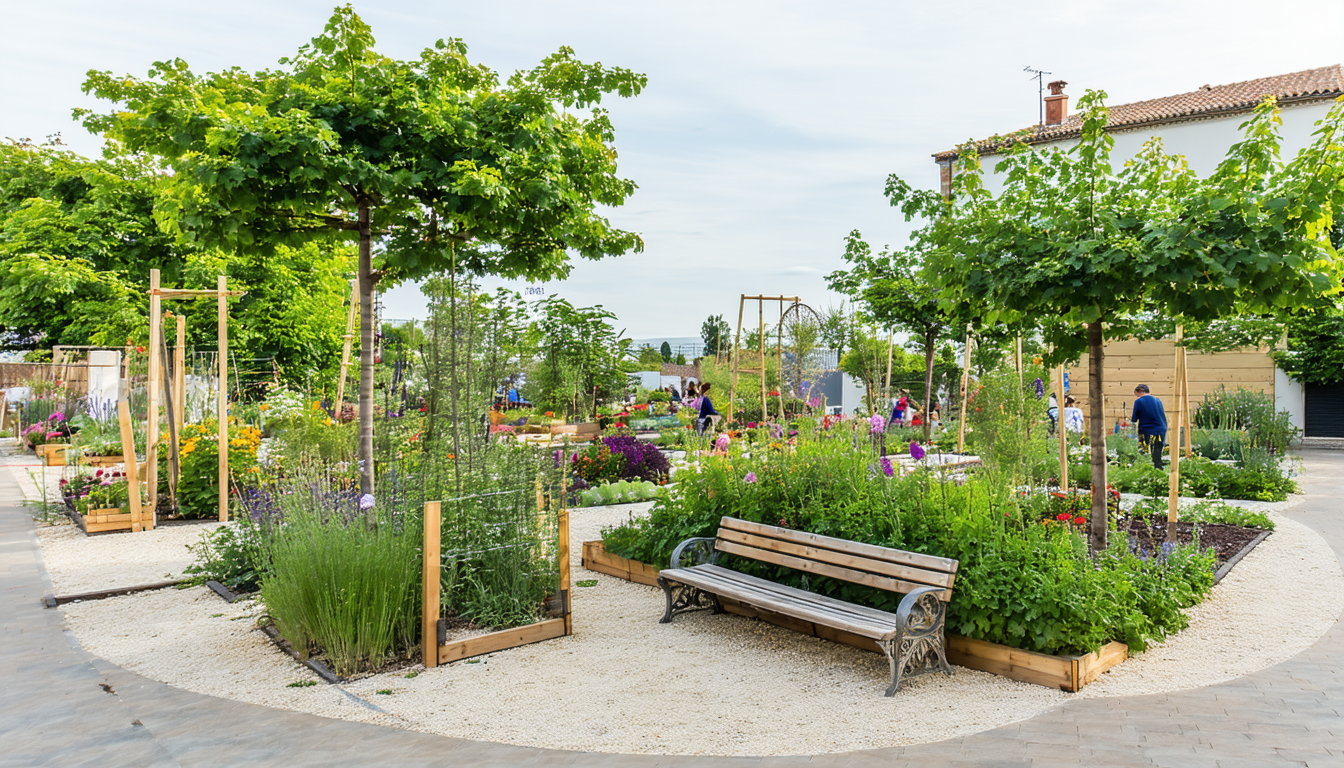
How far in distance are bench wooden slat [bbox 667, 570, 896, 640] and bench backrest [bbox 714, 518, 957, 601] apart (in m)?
0.26

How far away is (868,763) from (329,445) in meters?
7.88

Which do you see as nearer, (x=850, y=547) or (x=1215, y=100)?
(x=850, y=547)

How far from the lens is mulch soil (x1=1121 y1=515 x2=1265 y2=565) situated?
6.81m

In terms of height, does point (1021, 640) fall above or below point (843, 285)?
below

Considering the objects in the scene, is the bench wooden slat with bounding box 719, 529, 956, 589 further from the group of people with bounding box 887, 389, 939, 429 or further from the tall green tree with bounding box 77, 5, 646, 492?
the group of people with bounding box 887, 389, 939, 429

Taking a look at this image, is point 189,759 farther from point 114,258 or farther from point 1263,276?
point 114,258

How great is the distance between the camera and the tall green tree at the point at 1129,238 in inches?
178

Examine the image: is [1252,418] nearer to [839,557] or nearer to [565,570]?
[839,557]

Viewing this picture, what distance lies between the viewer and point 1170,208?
5184 mm

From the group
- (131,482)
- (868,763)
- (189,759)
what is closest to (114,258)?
(131,482)

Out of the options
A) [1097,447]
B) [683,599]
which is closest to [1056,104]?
[1097,447]

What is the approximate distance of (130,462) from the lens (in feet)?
27.1

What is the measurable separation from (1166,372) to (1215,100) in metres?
12.0

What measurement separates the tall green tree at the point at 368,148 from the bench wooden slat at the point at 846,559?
8.86 ft
